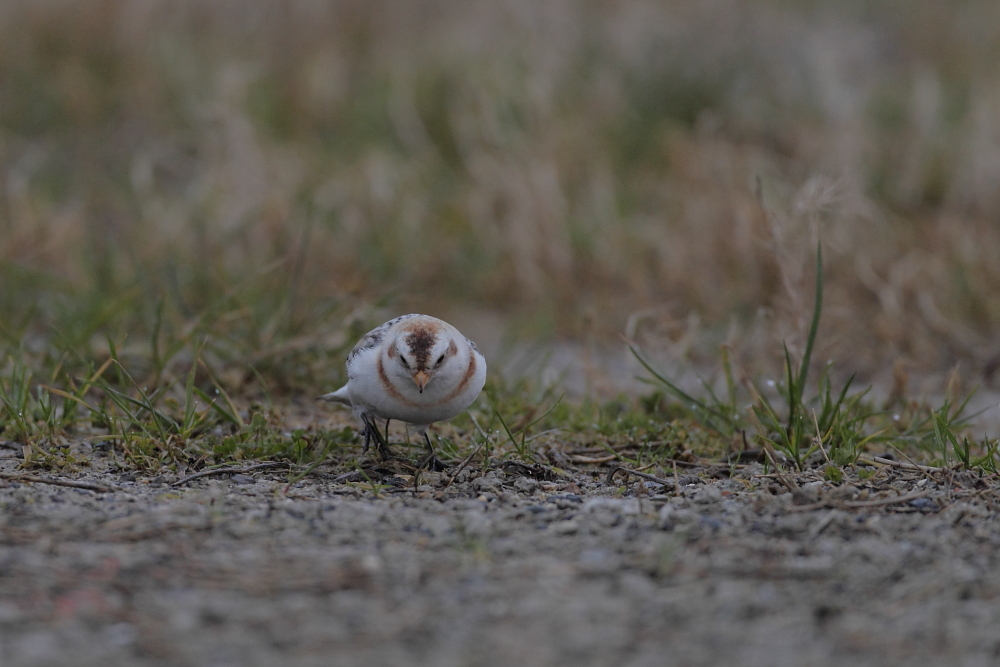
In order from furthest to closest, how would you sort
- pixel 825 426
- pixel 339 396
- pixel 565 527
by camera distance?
pixel 339 396
pixel 825 426
pixel 565 527

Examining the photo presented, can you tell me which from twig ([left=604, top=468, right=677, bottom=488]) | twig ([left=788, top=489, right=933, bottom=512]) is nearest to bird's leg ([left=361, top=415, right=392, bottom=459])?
twig ([left=604, top=468, right=677, bottom=488])

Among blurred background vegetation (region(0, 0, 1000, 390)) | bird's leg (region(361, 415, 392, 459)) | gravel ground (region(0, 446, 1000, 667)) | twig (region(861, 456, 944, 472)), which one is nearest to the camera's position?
gravel ground (region(0, 446, 1000, 667))

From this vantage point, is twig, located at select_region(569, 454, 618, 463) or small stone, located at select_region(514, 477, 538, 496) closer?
small stone, located at select_region(514, 477, 538, 496)

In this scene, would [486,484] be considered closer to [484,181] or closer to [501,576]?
[501,576]

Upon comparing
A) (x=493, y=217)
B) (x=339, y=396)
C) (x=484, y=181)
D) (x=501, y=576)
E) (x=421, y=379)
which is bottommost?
(x=501, y=576)

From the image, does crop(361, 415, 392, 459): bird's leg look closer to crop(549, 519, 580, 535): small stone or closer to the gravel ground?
the gravel ground

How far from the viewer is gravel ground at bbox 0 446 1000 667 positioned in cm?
213

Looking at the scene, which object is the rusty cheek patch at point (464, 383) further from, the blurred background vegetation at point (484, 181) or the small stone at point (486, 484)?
the blurred background vegetation at point (484, 181)

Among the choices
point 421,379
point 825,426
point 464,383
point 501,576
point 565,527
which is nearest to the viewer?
point 501,576

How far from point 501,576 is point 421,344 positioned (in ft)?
3.48

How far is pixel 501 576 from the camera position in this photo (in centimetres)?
246

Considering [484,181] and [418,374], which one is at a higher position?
[484,181]

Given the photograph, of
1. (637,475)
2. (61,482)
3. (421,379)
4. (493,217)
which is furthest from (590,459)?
(493,217)

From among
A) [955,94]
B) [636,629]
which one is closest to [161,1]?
[955,94]
